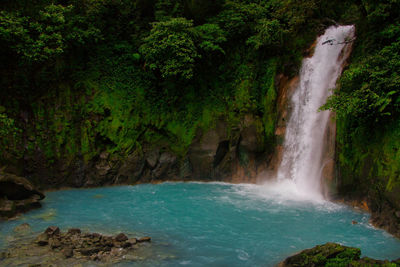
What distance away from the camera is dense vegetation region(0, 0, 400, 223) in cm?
1091

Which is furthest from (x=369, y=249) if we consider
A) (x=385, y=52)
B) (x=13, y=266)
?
(x=13, y=266)

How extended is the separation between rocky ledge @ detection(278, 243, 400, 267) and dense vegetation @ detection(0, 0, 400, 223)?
13.2 ft

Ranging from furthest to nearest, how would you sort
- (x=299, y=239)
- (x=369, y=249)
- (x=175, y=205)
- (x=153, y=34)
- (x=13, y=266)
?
(x=153, y=34) < (x=175, y=205) < (x=299, y=239) < (x=369, y=249) < (x=13, y=266)

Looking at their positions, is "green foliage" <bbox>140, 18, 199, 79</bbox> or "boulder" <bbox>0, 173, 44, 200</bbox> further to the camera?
"green foliage" <bbox>140, 18, 199, 79</bbox>

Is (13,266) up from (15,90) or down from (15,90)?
down

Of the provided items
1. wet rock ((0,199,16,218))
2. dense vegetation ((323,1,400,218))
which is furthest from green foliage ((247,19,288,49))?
wet rock ((0,199,16,218))

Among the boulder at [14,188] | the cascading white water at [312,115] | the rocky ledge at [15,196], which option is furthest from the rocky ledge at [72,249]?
the cascading white water at [312,115]

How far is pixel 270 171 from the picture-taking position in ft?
42.6

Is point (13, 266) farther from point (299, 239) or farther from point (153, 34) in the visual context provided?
point (153, 34)

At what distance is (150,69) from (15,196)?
24.0 ft

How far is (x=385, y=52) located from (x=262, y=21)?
6.28 metres

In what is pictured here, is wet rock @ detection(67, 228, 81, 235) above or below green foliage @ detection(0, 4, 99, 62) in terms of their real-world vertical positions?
below

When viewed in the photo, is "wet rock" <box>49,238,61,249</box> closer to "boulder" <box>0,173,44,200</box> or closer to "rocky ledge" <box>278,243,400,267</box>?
"boulder" <box>0,173,44,200</box>

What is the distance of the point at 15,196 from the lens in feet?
31.3
